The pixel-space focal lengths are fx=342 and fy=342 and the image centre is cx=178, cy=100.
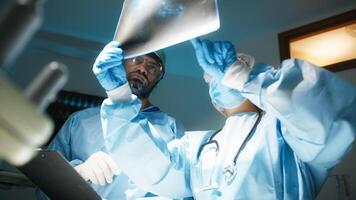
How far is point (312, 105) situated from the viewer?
94 cm

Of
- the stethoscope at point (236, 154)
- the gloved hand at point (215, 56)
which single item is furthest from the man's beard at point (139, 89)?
the gloved hand at point (215, 56)

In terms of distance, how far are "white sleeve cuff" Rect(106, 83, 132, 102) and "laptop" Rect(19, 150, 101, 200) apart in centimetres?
39

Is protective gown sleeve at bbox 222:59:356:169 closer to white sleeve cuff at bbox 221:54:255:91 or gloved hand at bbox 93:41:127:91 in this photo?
white sleeve cuff at bbox 221:54:255:91

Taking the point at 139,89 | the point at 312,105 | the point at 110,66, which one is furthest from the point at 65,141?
the point at 312,105

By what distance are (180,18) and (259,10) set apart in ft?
4.30

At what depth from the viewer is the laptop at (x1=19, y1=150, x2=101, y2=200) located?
0.92 metres

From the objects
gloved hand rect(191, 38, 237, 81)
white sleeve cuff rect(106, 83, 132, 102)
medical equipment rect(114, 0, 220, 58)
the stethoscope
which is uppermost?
medical equipment rect(114, 0, 220, 58)

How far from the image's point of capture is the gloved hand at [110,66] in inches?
45.6

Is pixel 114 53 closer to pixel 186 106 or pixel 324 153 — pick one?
pixel 324 153

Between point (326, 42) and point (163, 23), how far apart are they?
1.69 m

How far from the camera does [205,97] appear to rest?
9.41ft

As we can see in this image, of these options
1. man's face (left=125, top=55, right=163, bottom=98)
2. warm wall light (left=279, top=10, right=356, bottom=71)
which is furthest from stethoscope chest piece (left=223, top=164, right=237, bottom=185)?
warm wall light (left=279, top=10, right=356, bottom=71)

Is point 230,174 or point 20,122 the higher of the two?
point 20,122

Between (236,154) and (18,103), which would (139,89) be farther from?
(18,103)
